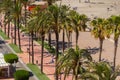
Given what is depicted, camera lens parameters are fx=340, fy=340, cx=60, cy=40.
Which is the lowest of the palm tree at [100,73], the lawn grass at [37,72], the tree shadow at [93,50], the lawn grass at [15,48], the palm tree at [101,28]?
the lawn grass at [37,72]

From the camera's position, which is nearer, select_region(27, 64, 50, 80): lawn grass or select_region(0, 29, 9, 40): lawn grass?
select_region(27, 64, 50, 80): lawn grass

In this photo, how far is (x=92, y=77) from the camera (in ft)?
93.1

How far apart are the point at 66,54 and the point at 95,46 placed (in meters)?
33.3

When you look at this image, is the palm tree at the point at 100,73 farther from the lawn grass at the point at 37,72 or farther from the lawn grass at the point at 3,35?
the lawn grass at the point at 3,35

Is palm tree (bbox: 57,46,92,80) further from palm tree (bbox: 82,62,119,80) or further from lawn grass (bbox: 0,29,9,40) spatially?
lawn grass (bbox: 0,29,9,40)

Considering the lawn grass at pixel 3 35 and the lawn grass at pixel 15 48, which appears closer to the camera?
the lawn grass at pixel 15 48

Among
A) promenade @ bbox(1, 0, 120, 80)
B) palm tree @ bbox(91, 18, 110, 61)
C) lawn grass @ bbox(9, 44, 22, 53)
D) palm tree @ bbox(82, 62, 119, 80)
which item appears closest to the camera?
palm tree @ bbox(82, 62, 119, 80)

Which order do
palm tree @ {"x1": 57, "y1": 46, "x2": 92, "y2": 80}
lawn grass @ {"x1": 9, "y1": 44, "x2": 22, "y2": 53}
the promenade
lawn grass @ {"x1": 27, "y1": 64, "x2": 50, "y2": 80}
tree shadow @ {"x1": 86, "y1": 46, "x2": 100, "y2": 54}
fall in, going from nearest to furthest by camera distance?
palm tree @ {"x1": 57, "y1": 46, "x2": 92, "y2": 80} < lawn grass @ {"x1": 27, "y1": 64, "x2": 50, "y2": 80} < the promenade < lawn grass @ {"x1": 9, "y1": 44, "x2": 22, "y2": 53} < tree shadow @ {"x1": 86, "y1": 46, "x2": 100, "y2": 54}

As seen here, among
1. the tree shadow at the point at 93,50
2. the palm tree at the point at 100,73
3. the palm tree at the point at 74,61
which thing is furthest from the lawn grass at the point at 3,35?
the palm tree at the point at 100,73

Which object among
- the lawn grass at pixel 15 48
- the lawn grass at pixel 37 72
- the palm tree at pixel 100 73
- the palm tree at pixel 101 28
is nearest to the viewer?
the palm tree at pixel 100 73

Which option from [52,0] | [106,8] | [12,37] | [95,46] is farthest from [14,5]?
[106,8]

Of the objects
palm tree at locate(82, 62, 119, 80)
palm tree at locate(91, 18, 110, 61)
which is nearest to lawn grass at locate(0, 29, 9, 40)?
palm tree at locate(91, 18, 110, 61)

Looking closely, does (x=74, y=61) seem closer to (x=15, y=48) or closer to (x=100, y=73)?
(x=100, y=73)

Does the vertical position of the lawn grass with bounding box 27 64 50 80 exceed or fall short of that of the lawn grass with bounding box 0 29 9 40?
it falls short
